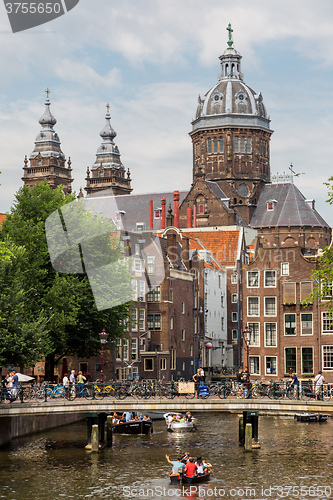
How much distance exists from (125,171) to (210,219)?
62364mm

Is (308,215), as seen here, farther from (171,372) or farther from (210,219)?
(171,372)

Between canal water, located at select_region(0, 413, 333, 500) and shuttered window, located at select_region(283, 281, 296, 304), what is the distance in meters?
24.2

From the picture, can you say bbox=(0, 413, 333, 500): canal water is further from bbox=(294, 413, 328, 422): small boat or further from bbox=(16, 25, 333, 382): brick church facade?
bbox=(16, 25, 333, 382): brick church facade

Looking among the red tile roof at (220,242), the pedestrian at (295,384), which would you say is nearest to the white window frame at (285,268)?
the red tile roof at (220,242)

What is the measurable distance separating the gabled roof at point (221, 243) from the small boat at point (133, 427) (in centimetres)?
5405

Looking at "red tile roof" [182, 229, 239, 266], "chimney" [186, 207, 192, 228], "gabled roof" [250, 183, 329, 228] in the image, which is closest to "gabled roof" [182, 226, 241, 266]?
"red tile roof" [182, 229, 239, 266]

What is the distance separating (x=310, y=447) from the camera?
4762 cm

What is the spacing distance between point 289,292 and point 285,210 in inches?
2701

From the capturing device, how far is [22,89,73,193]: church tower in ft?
600

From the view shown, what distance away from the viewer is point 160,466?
4191 centimetres

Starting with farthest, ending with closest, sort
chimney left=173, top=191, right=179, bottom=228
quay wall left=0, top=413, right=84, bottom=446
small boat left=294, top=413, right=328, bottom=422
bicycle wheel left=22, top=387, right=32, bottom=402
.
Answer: chimney left=173, top=191, right=179, bottom=228
small boat left=294, top=413, right=328, bottom=422
quay wall left=0, top=413, right=84, bottom=446
bicycle wheel left=22, top=387, right=32, bottom=402

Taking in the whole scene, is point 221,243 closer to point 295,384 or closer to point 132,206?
point 132,206

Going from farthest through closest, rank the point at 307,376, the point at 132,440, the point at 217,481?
the point at 307,376 → the point at 132,440 → the point at 217,481

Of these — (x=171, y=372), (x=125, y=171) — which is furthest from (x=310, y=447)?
Result: (x=125, y=171)
